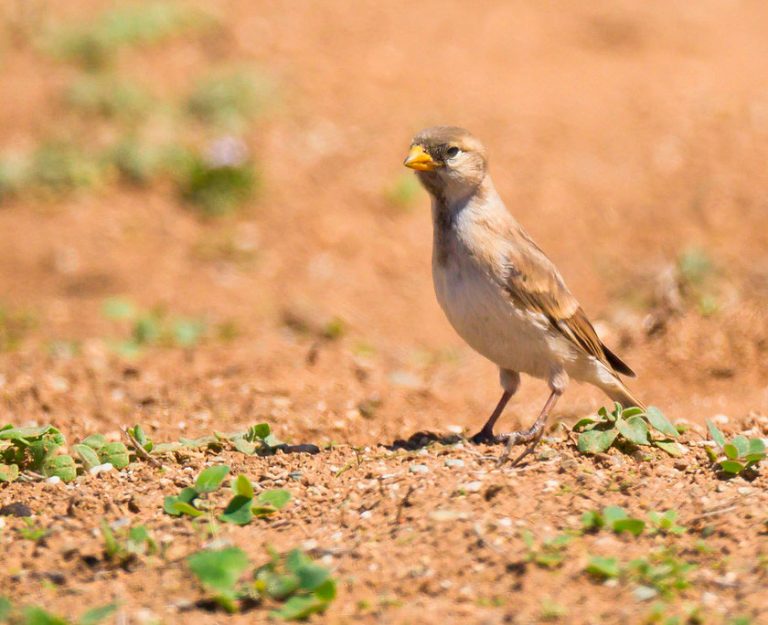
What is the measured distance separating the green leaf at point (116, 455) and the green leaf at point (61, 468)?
16cm

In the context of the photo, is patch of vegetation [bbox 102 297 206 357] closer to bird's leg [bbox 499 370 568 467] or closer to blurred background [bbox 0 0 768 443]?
blurred background [bbox 0 0 768 443]

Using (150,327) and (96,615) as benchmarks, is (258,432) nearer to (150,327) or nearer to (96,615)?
(96,615)

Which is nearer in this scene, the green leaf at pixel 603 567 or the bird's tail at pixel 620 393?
the green leaf at pixel 603 567

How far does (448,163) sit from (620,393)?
1640 mm

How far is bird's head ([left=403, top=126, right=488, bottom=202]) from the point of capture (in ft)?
20.9

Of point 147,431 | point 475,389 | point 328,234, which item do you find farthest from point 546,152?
point 147,431

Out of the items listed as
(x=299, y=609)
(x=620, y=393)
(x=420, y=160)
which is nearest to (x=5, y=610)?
(x=299, y=609)

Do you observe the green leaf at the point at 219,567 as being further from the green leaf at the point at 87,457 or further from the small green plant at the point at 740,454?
the small green plant at the point at 740,454

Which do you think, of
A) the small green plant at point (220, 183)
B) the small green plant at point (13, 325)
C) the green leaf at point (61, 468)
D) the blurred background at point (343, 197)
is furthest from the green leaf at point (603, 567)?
the small green plant at point (220, 183)

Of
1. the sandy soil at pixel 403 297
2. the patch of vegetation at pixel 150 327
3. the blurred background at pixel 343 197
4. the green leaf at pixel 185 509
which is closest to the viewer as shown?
the sandy soil at pixel 403 297

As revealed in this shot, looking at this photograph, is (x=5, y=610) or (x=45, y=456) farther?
(x=45, y=456)

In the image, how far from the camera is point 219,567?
4203 mm

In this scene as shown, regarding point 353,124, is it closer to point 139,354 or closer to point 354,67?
point 354,67

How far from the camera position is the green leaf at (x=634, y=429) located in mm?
5492
